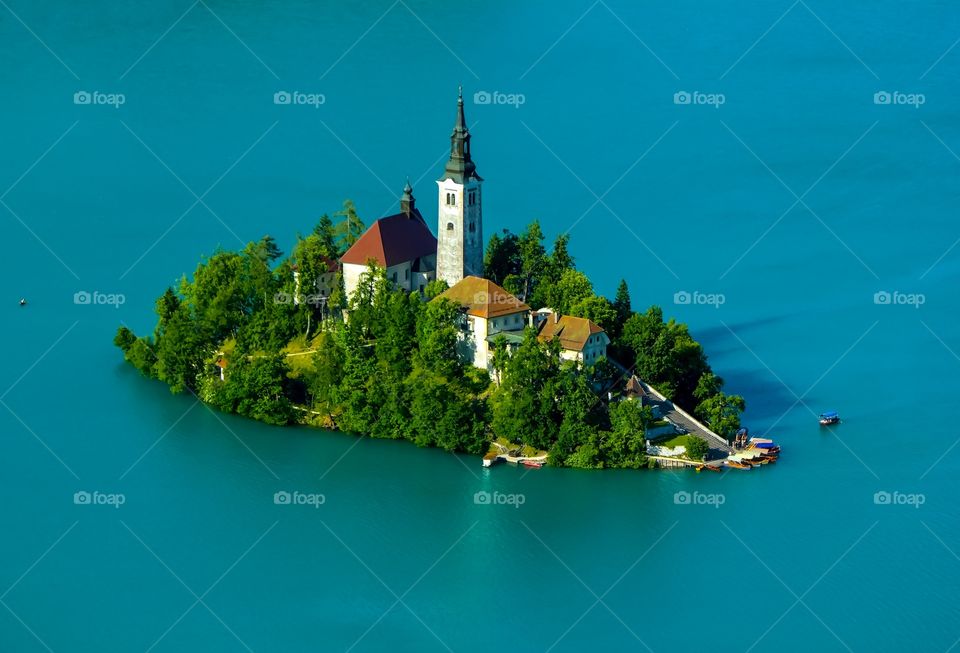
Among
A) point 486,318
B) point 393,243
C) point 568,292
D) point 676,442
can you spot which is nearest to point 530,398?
point 486,318

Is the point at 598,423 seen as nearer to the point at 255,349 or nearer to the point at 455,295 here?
the point at 455,295

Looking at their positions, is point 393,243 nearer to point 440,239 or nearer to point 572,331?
point 440,239

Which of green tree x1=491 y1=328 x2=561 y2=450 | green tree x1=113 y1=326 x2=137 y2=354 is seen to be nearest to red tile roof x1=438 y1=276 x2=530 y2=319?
green tree x1=491 y1=328 x2=561 y2=450

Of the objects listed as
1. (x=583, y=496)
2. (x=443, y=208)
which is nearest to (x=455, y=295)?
(x=443, y=208)

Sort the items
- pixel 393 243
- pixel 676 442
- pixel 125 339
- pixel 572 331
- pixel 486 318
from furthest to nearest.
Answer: pixel 125 339, pixel 393 243, pixel 486 318, pixel 572 331, pixel 676 442

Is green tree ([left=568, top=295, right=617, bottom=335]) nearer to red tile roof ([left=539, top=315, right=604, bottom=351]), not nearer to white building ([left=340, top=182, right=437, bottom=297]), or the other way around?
red tile roof ([left=539, top=315, right=604, bottom=351])

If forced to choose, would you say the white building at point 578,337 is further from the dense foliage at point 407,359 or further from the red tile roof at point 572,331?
the dense foliage at point 407,359

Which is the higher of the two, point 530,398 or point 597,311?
point 597,311
